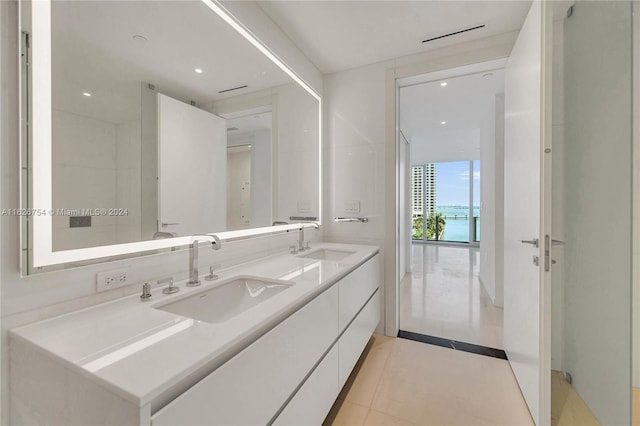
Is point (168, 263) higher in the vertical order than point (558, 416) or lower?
higher

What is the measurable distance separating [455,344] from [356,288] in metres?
1.28

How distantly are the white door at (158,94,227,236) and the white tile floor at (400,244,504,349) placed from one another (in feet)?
7.21

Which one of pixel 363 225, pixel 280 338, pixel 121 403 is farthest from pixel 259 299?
pixel 363 225

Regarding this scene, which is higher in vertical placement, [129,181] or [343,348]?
[129,181]

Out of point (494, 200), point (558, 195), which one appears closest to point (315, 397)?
point (558, 195)

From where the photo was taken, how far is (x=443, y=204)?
331 inches

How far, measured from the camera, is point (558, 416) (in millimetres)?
1551

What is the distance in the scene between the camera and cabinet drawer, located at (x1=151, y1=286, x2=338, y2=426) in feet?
2.04

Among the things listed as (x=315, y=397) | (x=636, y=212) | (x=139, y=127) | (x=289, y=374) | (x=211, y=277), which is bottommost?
(x=315, y=397)

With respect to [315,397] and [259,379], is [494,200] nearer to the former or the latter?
[315,397]

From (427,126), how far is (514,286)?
3.31 metres

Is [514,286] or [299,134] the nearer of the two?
[514,286]

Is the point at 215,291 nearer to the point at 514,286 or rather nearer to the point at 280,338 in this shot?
the point at 280,338

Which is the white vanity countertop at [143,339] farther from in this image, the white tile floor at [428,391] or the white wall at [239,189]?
the white tile floor at [428,391]
